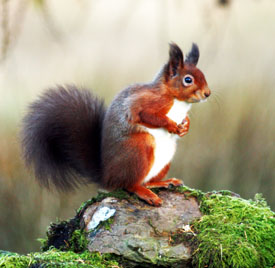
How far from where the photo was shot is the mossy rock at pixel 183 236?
77.4 inches

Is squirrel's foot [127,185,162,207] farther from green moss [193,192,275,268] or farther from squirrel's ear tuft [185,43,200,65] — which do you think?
squirrel's ear tuft [185,43,200,65]

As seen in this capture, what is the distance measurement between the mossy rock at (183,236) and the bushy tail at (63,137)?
20 centimetres

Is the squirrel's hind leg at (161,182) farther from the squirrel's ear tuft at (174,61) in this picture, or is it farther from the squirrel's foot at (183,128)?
the squirrel's ear tuft at (174,61)

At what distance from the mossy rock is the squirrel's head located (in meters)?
0.49

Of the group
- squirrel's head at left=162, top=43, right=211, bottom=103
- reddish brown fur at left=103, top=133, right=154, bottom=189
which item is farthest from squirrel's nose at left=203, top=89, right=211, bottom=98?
reddish brown fur at left=103, top=133, right=154, bottom=189

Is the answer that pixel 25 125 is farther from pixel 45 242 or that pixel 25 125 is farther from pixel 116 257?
pixel 116 257

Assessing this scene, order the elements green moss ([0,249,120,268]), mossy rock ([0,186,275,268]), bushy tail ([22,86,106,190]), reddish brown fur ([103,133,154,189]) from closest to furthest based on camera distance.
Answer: green moss ([0,249,120,268])
mossy rock ([0,186,275,268])
reddish brown fur ([103,133,154,189])
bushy tail ([22,86,106,190])

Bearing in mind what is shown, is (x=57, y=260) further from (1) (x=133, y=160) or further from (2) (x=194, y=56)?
(2) (x=194, y=56)

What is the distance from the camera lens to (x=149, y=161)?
2.30 m

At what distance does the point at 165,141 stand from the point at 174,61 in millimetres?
386

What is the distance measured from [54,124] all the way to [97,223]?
21.6 inches

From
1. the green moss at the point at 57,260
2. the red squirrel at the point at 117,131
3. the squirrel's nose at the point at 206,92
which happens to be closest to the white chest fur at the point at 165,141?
the red squirrel at the point at 117,131

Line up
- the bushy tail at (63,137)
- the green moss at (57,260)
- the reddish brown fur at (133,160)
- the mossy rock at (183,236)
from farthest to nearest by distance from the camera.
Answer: the bushy tail at (63,137) < the reddish brown fur at (133,160) < the mossy rock at (183,236) < the green moss at (57,260)

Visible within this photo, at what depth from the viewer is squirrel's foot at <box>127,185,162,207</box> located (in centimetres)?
234
